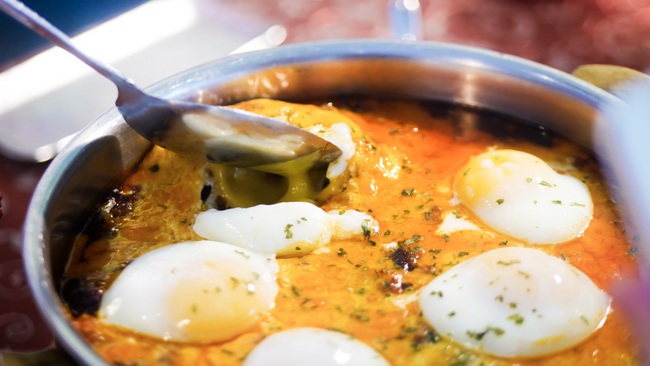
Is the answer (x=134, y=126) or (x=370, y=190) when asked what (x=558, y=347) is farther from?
(x=134, y=126)

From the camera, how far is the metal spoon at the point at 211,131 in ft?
6.46

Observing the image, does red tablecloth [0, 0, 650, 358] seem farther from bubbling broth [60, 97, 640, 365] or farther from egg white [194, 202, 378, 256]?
egg white [194, 202, 378, 256]

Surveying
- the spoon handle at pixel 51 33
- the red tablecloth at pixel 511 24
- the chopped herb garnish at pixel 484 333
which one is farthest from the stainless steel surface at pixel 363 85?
the red tablecloth at pixel 511 24

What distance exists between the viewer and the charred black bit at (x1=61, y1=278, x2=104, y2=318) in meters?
1.71

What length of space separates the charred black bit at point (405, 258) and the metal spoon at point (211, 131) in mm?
404

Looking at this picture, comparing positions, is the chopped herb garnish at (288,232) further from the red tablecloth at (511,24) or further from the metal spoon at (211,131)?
the red tablecloth at (511,24)

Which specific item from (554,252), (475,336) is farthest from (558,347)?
(554,252)

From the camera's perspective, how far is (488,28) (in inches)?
146

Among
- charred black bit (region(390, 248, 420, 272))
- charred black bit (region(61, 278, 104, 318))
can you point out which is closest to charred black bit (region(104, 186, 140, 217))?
charred black bit (region(61, 278, 104, 318))

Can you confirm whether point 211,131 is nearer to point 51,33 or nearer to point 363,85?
point 51,33

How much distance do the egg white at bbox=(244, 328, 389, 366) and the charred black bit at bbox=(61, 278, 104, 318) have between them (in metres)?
0.45

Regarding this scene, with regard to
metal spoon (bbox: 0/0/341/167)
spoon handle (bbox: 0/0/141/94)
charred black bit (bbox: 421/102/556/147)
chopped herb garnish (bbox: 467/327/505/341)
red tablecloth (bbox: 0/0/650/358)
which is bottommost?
red tablecloth (bbox: 0/0/650/358)

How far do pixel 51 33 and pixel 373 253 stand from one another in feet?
3.63

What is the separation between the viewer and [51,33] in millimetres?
1859
